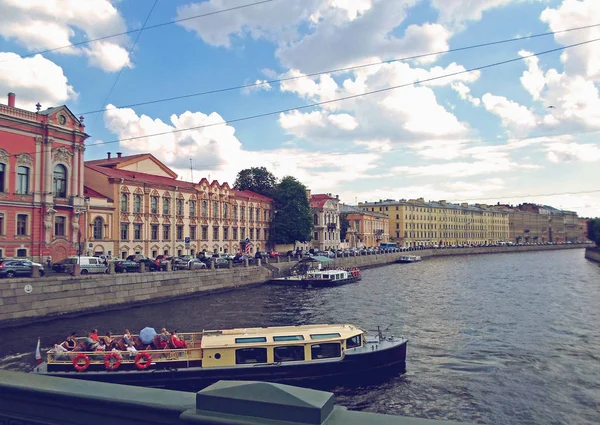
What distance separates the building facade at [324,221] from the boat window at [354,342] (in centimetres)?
6674

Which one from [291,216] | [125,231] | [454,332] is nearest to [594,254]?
[291,216]

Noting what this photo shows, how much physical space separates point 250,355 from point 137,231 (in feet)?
116

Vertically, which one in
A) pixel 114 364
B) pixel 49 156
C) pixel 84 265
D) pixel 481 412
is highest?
pixel 49 156

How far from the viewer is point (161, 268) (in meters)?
38.9

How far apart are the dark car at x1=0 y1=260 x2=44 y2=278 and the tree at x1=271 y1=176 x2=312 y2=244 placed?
45.0 m

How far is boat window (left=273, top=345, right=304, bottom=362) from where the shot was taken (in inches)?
699

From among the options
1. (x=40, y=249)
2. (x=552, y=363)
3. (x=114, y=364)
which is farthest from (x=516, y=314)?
(x=40, y=249)

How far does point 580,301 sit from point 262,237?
4469 centimetres

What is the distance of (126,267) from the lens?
120 ft

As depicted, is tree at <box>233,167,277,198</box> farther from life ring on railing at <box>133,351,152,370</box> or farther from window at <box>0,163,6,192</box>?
life ring on railing at <box>133,351,152,370</box>

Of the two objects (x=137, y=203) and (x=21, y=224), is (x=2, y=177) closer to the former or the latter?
(x=21, y=224)

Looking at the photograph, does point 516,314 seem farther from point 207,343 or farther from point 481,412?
point 207,343

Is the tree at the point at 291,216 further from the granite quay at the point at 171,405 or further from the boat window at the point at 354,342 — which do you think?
the granite quay at the point at 171,405

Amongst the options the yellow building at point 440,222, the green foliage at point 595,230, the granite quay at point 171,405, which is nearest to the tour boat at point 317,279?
the granite quay at point 171,405
